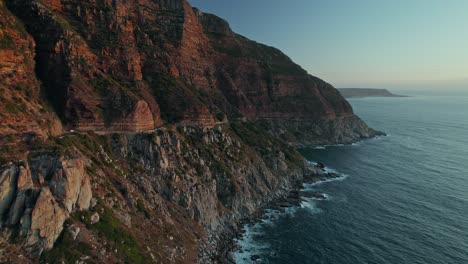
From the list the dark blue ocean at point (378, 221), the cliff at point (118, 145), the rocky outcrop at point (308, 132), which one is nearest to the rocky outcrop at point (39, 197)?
the cliff at point (118, 145)

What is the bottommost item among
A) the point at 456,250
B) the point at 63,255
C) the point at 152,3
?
the point at 456,250

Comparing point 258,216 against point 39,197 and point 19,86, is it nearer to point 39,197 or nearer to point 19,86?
point 39,197

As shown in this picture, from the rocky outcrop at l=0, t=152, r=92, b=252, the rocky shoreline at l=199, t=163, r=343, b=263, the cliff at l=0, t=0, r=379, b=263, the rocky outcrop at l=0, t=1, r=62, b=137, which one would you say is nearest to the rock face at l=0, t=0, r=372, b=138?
the cliff at l=0, t=0, r=379, b=263

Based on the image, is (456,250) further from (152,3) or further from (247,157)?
(152,3)

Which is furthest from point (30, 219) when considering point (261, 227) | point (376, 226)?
point (376, 226)

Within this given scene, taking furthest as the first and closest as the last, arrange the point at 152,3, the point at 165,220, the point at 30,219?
1. the point at 152,3
2. the point at 165,220
3. the point at 30,219

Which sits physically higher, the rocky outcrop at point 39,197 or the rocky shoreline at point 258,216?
the rocky outcrop at point 39,197

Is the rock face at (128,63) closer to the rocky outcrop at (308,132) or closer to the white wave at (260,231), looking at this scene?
the rocky outcrop at (308,132)
